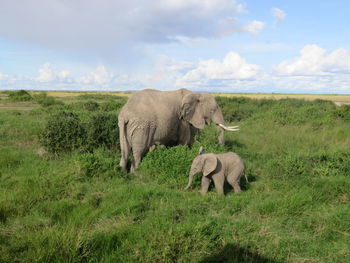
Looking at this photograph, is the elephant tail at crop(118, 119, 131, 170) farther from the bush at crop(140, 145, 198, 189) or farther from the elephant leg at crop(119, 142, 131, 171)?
the bush at crop(140, 145, 198, 189)

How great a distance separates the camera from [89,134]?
27.4 feet

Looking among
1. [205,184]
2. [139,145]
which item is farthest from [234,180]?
[139,145]

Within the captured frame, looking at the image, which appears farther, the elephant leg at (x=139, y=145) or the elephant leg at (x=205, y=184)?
the elephant leg at (x=139, y=145)

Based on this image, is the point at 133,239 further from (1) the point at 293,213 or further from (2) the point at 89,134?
(2) the point at 89,134

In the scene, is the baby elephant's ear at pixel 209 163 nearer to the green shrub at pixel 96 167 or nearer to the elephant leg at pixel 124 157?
the green shrub at pixel 96 167

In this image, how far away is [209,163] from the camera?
516 cm

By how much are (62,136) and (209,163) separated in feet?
16.5

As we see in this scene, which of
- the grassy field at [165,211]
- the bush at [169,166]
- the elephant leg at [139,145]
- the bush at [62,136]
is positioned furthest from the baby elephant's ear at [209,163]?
the bush at [62,136]

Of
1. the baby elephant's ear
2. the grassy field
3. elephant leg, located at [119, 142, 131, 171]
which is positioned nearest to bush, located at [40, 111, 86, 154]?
the grassy field

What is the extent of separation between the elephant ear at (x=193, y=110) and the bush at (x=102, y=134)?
2.67 metres

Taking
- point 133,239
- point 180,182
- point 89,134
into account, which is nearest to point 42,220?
point 133,239

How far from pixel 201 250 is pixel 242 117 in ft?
55.9

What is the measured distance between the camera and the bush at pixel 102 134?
27.5ft

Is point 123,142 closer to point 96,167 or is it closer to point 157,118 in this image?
point 96,167
